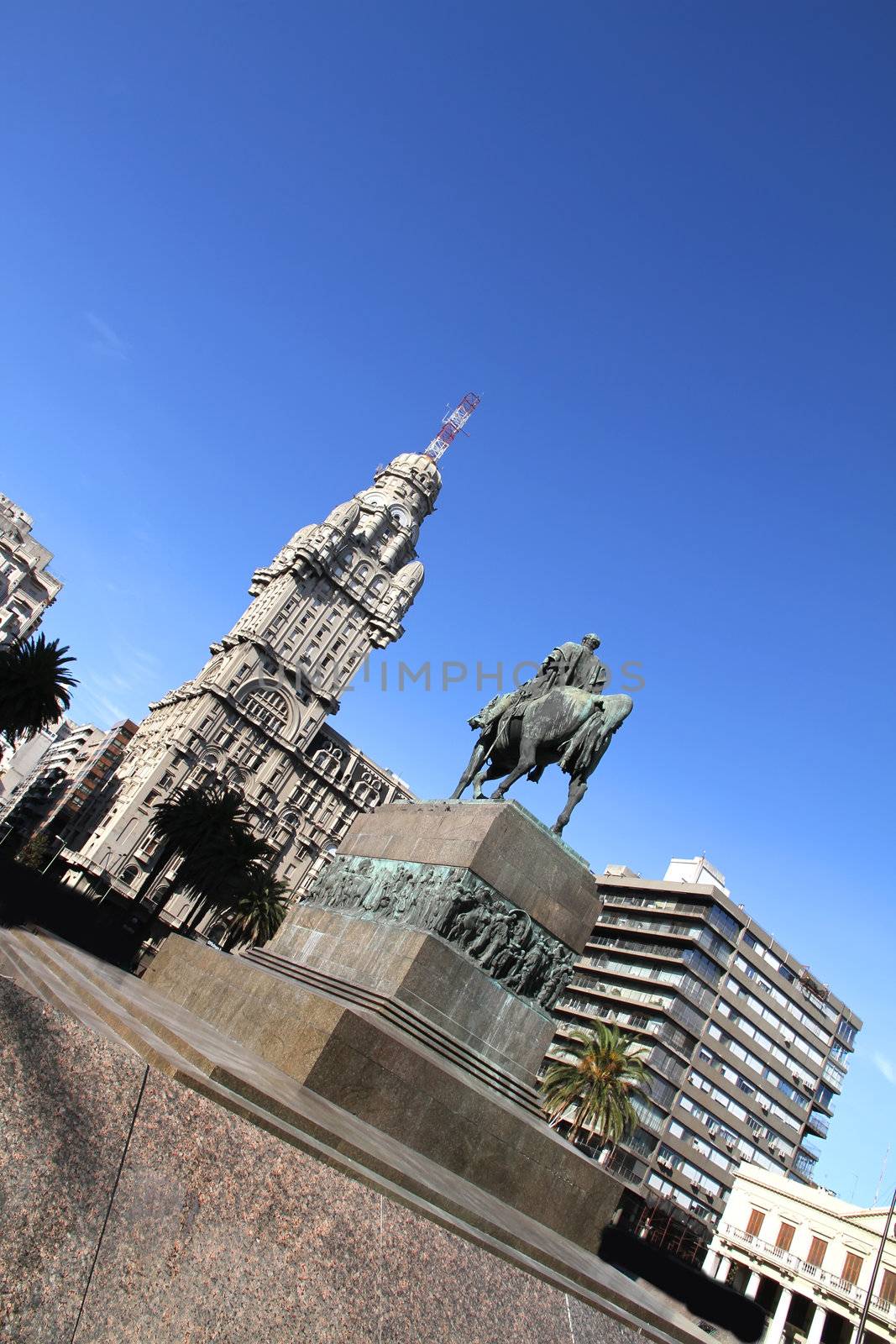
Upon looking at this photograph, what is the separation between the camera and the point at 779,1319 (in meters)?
43.3

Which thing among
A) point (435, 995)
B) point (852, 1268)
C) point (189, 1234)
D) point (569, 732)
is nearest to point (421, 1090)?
point (435, 995)

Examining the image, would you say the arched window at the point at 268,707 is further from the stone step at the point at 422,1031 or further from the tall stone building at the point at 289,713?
the stone step at the point at 422,1031

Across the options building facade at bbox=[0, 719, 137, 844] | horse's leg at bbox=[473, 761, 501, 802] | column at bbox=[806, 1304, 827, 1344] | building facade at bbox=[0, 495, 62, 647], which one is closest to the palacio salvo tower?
building facade at bbox=[0, 719, 137, 844]

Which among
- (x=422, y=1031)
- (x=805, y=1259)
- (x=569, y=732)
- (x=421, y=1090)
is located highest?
(x=569, y=732)

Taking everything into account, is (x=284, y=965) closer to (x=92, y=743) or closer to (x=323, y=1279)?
(x=323, y=1279)

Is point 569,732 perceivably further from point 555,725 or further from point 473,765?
point 473,765

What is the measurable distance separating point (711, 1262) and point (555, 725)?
53934mm

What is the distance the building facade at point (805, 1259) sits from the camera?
1603 inches

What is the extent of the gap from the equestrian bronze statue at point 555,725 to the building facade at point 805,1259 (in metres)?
39.5

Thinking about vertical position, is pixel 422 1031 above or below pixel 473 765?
below

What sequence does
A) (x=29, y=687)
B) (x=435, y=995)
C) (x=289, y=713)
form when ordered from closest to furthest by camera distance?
(x=435, y=995), (x=29, y=687), (x=289, y=713)

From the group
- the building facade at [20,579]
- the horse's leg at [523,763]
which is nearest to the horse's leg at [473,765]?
the horse's leg at [523,763]

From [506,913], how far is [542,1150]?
2497 millimetres

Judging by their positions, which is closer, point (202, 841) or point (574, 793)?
point (574, 793)
